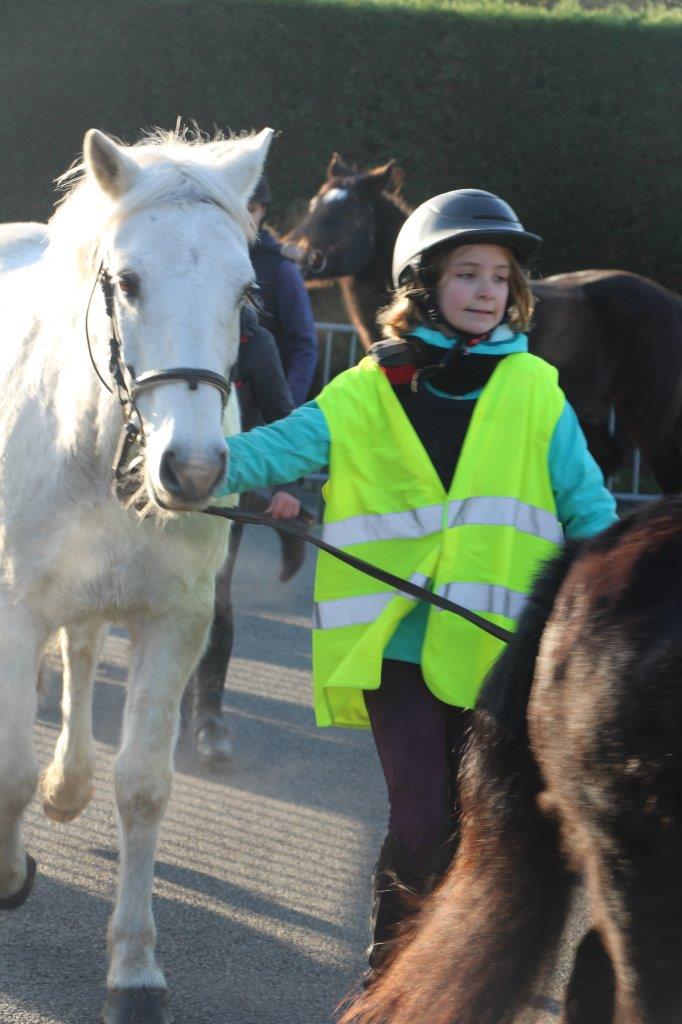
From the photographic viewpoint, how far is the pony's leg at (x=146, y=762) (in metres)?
3.52

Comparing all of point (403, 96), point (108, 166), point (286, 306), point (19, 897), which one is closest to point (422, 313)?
point (108, 166)

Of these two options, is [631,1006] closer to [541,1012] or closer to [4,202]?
[541,1012]

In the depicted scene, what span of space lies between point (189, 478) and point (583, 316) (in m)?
6.21

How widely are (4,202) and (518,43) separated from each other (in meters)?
5.24

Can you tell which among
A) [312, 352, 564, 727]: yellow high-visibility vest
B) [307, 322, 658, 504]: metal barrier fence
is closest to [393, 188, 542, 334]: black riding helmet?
[312, 352, 564, 727]: yellow high-visibility vest

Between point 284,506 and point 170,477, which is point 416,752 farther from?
point 284,506

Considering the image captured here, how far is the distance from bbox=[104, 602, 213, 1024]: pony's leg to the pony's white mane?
1001 millimetres

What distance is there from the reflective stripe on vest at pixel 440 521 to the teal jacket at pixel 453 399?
0.07m

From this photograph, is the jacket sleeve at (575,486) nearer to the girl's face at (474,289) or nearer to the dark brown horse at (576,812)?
the girl's face at (474,289)

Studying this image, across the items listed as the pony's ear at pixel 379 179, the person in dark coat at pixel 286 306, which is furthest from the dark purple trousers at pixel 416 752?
the pony's ear at pixel 379 179

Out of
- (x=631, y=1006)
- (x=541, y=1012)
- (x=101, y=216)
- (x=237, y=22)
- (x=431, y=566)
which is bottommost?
(x=541, y=1012)

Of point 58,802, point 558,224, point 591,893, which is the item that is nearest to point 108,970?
point 58,802

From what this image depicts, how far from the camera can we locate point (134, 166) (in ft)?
10.8

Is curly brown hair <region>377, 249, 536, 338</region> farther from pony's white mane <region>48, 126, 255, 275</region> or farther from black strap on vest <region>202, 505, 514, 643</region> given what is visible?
black strap on vest <region>202, 505, 514, 643</region>
